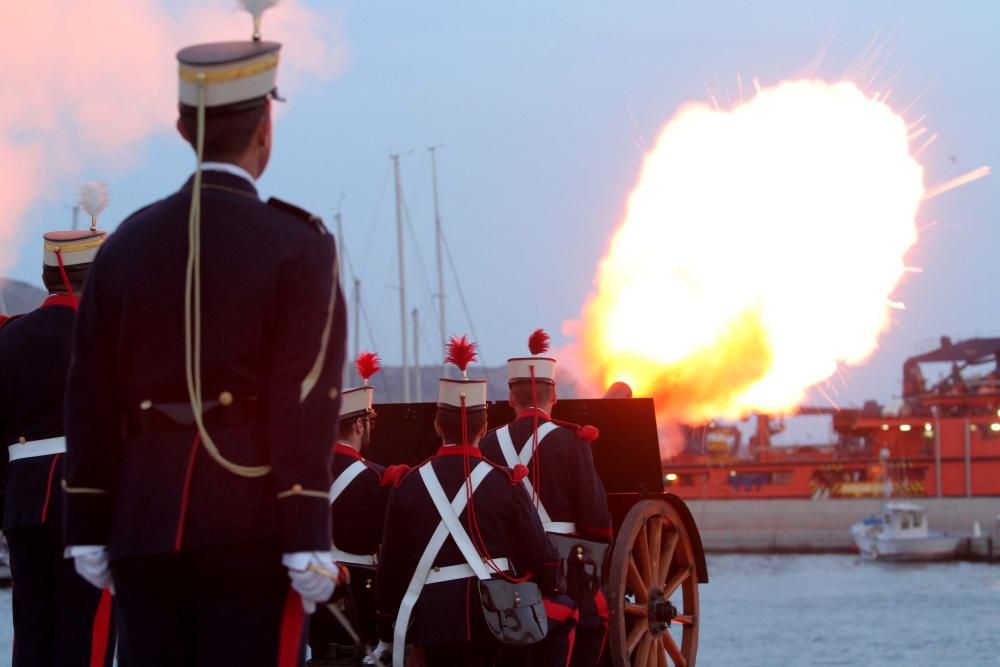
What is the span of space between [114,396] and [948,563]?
56174mm


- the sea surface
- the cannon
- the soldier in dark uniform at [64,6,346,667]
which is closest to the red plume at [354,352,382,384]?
the cannon

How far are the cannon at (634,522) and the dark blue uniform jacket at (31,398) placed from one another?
311 cm

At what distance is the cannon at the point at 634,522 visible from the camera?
7523 mm

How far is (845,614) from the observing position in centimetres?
3547

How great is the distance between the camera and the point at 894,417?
233 feet

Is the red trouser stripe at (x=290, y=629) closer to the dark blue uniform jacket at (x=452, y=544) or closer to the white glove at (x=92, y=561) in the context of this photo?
the white glove at (x=92, y=561)

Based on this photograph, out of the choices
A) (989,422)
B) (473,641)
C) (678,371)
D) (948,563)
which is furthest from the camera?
(989,422)

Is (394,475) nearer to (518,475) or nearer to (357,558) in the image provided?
(518,475)

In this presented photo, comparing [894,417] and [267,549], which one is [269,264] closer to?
[267,549]

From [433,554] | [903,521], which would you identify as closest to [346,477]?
[433,554]

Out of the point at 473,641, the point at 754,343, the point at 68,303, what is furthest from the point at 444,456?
the point at 754,343

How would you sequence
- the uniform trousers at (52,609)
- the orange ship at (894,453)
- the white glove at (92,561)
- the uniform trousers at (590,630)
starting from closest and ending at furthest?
the white glove at (92,561)
the uniform trousers at (52,609)
the uniform trousers at (590,630)
the orange ship at (894,453)

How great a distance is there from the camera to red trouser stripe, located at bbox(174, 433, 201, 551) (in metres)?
3.29

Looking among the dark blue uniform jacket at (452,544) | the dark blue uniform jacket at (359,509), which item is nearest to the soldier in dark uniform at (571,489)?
the dark blue uniform jacket at (359,509)
